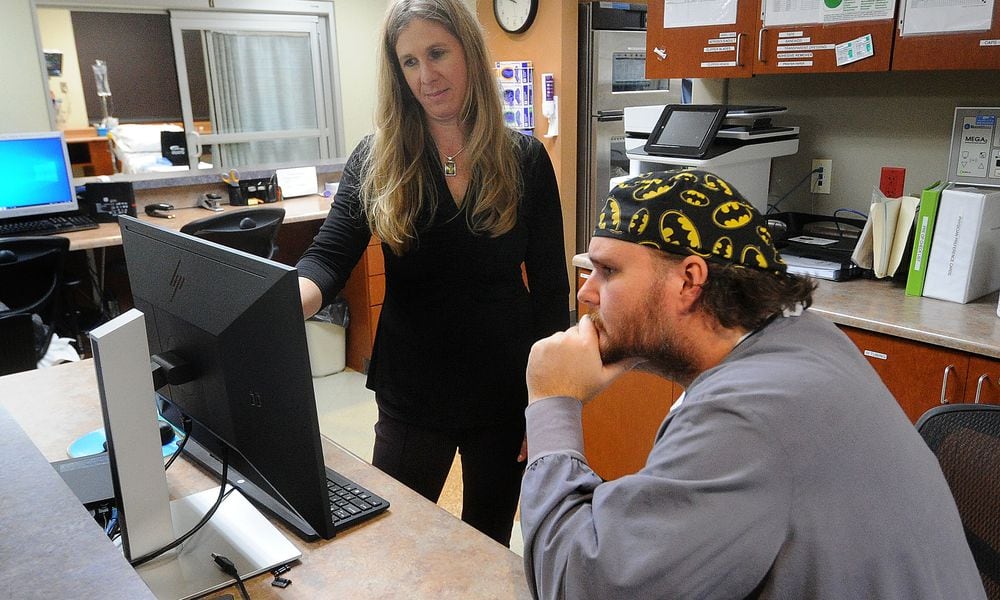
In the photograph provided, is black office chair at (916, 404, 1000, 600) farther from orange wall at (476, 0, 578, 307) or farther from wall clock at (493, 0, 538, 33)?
wall clock at (493, 0, 538, 33)

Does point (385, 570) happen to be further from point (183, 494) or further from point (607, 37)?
point (607, 37)

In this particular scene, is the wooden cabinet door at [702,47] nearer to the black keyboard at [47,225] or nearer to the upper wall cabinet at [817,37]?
the upper wall cabinet at [817,37]

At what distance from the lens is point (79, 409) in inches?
62.4

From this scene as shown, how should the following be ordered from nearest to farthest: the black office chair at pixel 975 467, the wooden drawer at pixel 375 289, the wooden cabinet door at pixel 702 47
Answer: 1. the black office chair at pixel 975 467
2. the wooden cabinet door at pixel 702 47
3. the wooden drawer at pixel 375 289

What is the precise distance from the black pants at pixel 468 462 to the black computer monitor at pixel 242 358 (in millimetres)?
396

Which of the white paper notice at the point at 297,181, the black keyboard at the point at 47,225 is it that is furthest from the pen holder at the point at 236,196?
the black keyboard at the point at 47,225

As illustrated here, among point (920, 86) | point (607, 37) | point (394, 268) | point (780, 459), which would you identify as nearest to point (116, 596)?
point (780, 459)

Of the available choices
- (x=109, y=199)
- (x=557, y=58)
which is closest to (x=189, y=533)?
(x=109, y=199)

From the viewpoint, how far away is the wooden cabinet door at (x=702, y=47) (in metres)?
2.48

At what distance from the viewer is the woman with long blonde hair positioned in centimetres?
155

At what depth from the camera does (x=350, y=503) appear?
1.21m

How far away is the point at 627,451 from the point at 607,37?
299cm

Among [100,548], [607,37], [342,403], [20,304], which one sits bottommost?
[342,403]

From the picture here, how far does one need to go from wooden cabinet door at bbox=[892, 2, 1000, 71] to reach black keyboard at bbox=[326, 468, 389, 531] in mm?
1911
